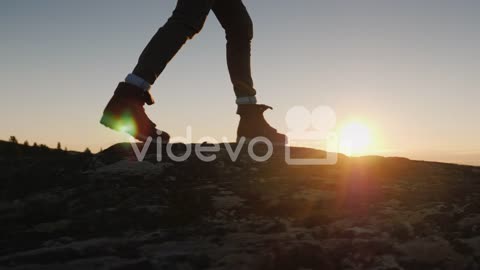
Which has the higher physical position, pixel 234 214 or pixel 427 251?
pixel 234 214

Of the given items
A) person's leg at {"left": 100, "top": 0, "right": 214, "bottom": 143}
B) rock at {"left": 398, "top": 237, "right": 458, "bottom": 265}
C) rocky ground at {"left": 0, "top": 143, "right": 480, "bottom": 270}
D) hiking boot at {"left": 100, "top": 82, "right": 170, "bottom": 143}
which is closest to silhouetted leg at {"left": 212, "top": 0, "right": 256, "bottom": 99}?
person's leg at {"left": 100, "top": 0, "right": 214, "bottom": 143}

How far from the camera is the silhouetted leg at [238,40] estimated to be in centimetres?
565

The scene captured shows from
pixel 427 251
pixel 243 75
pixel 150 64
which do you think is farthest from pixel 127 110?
pixel 427 251

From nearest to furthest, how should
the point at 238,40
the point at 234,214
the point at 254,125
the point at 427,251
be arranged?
the point at 427,251 < the point at 234,214 < the point at 238,40 < the point at 254,125

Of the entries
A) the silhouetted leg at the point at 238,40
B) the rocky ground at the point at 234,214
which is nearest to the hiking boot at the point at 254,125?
the silhouetted leg at the point at 238,40

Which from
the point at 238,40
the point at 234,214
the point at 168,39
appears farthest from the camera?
the point at 238,40

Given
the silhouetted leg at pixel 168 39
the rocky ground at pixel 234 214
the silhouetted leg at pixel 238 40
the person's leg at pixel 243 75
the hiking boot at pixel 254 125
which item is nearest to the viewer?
the rocky ground at pixel 234 214

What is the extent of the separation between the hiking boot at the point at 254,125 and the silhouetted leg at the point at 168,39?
54.3 inches

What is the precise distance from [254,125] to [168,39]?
160cm

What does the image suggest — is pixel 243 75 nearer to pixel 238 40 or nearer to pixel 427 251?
pixel 238 40

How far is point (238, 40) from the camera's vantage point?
5.84m

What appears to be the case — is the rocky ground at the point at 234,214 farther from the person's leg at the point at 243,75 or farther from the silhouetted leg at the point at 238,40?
the silhouetted leg at the point at 238,40

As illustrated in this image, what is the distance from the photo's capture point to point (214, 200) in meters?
3.76

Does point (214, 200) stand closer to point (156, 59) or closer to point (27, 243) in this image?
point (27, 243)
